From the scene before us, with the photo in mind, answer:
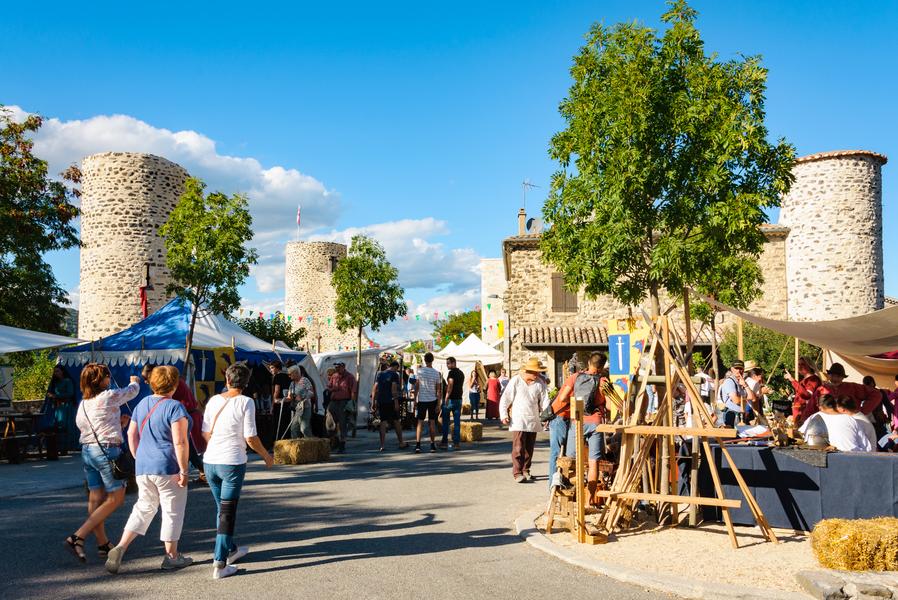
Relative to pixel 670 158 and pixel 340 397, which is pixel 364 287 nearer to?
pixel 340 397

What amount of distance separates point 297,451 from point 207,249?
16.4ft

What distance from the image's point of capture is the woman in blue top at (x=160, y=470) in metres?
5.36

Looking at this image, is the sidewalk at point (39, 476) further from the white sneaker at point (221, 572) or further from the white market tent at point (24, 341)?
the white sneaker at point (221, 572)

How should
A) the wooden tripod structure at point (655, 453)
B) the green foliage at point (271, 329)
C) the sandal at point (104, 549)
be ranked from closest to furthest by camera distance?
the sandal at point (104, 549) < the wooden tripod structure at point (655, 453) < the green foliage at point (271, 329)

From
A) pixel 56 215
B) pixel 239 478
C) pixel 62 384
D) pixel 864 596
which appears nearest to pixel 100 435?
pixel 239 478

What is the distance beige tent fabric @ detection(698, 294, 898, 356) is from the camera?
30.2ft

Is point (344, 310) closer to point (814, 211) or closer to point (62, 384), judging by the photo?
point (62, 384)

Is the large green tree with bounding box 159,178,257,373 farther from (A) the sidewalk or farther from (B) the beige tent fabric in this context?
(B) the beige tent fabric

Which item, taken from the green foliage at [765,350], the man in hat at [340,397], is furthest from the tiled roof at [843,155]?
the man in hat at [340,397]

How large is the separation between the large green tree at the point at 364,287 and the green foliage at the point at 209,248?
7890 mm

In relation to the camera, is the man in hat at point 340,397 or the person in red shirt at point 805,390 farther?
the man in hat at point 340,397

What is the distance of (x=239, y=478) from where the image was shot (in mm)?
5438

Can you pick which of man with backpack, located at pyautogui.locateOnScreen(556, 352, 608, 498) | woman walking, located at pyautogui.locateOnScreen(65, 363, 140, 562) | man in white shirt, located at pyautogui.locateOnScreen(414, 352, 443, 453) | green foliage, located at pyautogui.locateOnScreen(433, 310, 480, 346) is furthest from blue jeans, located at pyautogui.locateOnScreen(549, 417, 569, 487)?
green foliage, located at pyautogui.locateOnScreen(433, 310, 480, 346)

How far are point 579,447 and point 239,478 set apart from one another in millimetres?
2876
